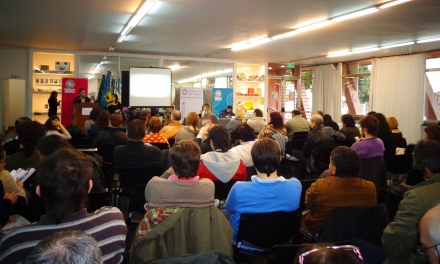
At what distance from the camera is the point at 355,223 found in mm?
2357

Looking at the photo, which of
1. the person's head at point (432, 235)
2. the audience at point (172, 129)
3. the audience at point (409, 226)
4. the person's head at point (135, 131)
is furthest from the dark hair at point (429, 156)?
the audience at point (172, 129)

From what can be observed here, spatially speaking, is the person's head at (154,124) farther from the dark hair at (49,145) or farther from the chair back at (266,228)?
the chair back at (266,228)

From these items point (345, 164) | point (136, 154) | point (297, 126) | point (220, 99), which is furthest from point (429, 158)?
point (220, 99)

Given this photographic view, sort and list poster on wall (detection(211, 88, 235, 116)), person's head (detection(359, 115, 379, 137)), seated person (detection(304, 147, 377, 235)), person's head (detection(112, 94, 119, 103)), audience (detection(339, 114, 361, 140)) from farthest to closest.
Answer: poster on wall (detection(211, 88, 235, 116)) → person's head (detection(112, 94, 119, 103)) → audience (detection(339, 114, 361, 140)) → person's head (detection(359, 115, 379, 137)) → seated person (detection(304, 147, 377, 235))

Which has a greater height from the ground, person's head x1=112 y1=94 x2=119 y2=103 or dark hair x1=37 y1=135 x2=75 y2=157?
person's head x1=112 y1=94 x2=119 y2=103

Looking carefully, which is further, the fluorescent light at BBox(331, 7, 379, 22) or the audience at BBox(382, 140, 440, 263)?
the fluorescent light at BBox(331, 7, 379, 22)

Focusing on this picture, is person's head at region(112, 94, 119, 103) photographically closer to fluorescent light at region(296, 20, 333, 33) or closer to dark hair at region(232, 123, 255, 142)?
fluorescent light at region(296, 20, 333, 33)

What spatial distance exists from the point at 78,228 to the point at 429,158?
2.29 metres

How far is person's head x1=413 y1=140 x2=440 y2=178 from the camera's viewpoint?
2469 mm

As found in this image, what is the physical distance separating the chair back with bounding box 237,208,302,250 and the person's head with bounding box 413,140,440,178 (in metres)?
0.92

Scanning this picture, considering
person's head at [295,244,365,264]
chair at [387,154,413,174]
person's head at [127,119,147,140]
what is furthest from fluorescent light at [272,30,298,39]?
person's head at [295,244,365,264]

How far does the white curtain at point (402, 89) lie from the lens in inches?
442

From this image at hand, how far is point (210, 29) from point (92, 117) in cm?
343

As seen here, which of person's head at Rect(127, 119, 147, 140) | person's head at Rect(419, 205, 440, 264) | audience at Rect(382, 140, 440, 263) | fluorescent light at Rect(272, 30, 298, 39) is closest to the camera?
person's head at Rect(419, 205, 440, 264)
